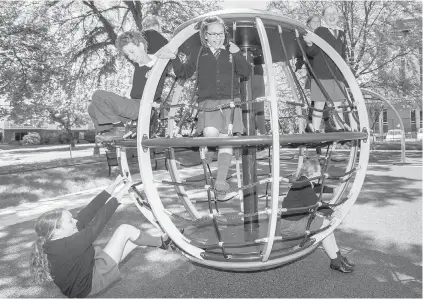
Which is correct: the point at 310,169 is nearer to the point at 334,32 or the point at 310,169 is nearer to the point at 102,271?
the point at 334,32

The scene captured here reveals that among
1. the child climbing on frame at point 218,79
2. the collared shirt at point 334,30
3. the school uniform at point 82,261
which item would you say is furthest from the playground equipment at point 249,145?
the collared shirt at point 334,30

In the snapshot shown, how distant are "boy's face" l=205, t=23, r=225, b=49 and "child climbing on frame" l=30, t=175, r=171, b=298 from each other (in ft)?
3.95

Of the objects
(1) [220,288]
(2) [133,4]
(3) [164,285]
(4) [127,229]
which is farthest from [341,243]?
(2) [133,4]

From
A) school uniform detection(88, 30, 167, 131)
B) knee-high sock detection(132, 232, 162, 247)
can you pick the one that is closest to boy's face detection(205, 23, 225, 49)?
school uniform detection(88, 30, 167, 131)

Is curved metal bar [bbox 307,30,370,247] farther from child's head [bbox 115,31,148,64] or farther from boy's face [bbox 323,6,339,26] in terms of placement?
child's head [bbox 115,31,148,64]

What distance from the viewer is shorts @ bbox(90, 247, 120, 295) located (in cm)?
301

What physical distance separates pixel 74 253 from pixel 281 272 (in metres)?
2.19

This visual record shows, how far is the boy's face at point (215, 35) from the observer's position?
244 centimetres

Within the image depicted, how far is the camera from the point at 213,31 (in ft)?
8.03

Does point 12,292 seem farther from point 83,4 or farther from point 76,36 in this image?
point 83,4

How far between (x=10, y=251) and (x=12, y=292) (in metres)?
1.35

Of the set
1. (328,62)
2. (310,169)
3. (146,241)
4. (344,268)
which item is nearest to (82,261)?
(146,241)

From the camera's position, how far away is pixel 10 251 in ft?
15.9

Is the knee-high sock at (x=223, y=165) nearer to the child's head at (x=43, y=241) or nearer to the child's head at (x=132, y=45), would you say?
the child's head at (x=132, y=45)
